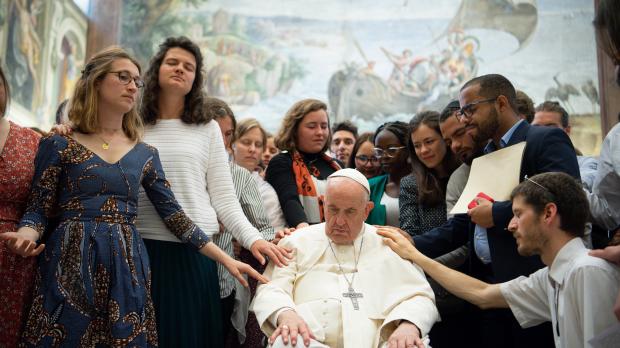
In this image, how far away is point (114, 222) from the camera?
3053 millimetres

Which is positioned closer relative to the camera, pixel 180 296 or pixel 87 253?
pixel 87 253

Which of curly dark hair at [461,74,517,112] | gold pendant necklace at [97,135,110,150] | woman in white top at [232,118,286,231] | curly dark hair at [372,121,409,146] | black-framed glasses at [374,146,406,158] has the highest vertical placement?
curly dark hair at [461,74,517,112]

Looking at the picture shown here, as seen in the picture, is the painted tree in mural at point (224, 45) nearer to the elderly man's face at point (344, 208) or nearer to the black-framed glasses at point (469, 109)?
the black-framed glasses at point (469, 109)

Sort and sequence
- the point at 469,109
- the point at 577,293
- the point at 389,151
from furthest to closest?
the point at 389,151
the point at 469,109
the point at 577,293

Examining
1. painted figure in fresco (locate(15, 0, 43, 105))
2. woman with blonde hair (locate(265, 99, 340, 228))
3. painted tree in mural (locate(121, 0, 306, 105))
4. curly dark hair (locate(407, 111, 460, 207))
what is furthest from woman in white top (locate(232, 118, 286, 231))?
painted tree in mural (locate(121, 0, 306, 105))

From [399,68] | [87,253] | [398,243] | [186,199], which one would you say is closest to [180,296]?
[186,199]

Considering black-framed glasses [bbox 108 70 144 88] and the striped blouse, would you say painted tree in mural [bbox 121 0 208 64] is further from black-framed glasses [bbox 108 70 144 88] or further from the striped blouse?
black-framed glasses [bbox 108 70 144 88]

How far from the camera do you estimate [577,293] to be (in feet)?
9.50

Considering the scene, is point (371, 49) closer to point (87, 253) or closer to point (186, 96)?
point (186, 96)

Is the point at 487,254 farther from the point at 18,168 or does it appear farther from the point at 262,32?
the point at 262,32

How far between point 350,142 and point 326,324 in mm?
3815

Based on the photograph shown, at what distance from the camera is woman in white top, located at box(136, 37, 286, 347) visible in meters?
3.45

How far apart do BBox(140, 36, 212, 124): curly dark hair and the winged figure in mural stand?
12230 mm

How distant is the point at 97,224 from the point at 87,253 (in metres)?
0.15
